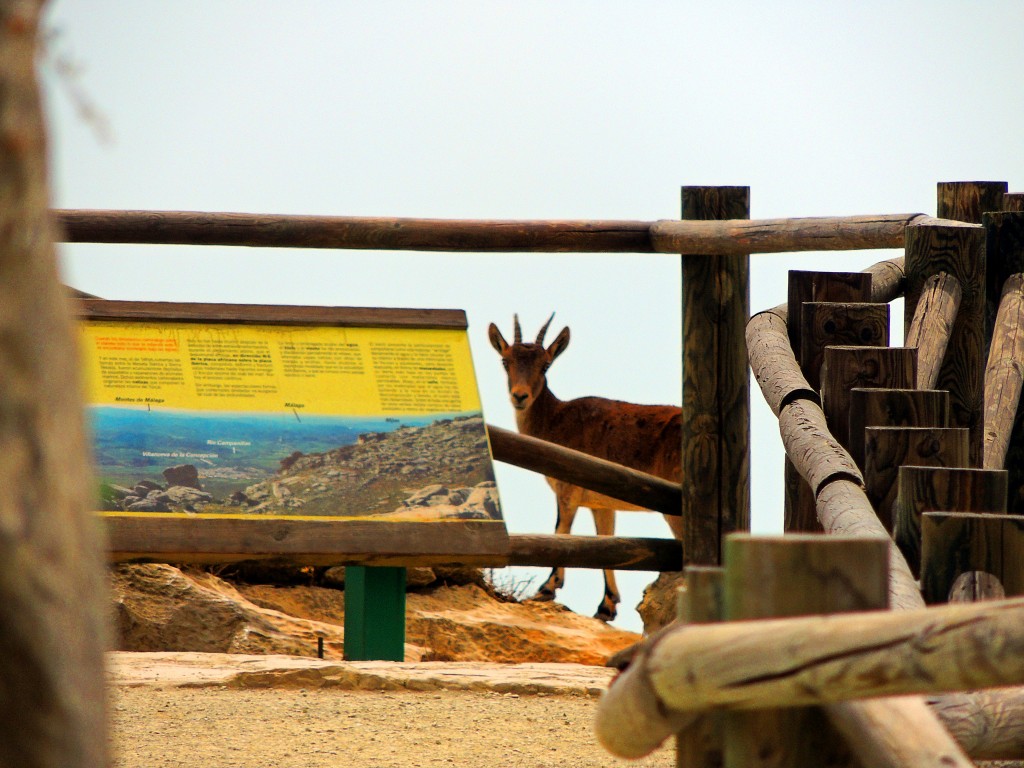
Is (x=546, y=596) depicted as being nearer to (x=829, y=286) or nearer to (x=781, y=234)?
(x=781, y=234)

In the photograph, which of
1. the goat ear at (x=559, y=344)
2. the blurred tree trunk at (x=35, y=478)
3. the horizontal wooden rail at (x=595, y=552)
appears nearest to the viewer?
the blurred tree trunk at (x=35, y=478)

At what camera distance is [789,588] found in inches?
64.4

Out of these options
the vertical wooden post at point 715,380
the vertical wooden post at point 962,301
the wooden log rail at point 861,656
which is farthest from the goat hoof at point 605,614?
the wooden log rail at point 861,656

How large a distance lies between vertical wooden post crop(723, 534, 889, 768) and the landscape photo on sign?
348 centimetres

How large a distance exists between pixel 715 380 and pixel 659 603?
2.76m

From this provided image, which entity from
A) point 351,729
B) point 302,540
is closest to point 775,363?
point 351,729

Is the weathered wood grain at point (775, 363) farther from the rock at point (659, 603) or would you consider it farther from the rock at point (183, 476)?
the rock at point (659, 603)

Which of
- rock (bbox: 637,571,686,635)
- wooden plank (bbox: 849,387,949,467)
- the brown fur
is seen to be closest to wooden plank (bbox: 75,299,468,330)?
wooden plank (bbox: 849,387,949,467)

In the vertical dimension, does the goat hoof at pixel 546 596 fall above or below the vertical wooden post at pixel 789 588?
below

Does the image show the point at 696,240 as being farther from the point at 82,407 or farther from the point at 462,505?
the point at 82,407

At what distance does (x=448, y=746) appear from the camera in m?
4.26

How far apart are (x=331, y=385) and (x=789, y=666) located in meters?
4.19

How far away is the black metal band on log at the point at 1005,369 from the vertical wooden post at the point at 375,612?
2340 mm

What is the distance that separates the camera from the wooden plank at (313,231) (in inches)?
230
